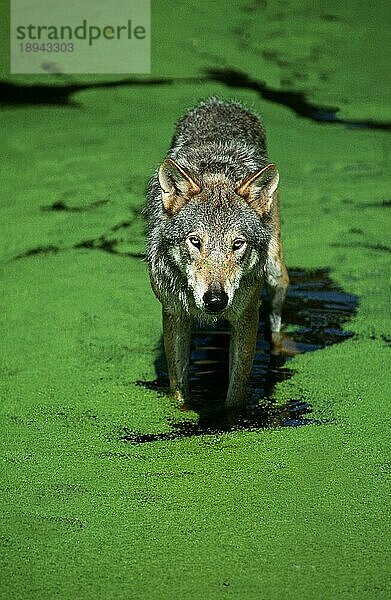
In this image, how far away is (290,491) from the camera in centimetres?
486

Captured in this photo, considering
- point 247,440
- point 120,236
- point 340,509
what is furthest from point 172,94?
point 340,509

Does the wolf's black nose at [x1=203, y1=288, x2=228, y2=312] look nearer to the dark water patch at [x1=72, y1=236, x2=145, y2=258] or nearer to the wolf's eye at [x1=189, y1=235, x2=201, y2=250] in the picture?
the wolf's eye at [x1=189, y1=235, x2=201, y2=250]

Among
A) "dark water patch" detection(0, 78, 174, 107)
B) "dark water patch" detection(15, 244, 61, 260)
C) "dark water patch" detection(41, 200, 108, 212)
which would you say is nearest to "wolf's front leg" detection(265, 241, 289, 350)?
"dark water patch" detection(15, 244, 61, 260)

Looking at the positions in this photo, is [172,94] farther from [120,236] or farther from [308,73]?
[120,236]

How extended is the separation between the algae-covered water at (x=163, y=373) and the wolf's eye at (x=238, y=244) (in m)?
1.09

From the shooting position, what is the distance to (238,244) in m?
5.16

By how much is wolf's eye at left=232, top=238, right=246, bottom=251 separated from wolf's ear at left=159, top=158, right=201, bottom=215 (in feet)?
1.30

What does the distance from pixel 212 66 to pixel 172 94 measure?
101cm

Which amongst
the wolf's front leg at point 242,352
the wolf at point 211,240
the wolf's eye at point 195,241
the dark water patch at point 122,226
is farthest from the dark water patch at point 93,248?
the wolf's eye at point 195,241

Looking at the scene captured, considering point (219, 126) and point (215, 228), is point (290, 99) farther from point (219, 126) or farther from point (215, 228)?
point (215, 228)

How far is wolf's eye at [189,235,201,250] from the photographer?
5.13 meters

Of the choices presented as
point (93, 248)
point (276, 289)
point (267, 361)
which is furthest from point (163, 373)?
point (93, 248)

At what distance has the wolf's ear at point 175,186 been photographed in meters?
5.31

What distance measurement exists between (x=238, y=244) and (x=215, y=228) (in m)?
0.15
